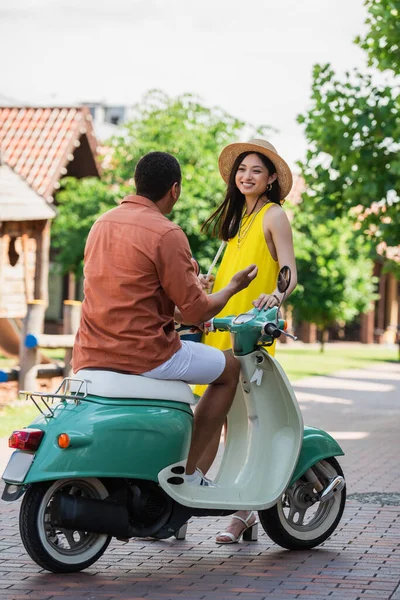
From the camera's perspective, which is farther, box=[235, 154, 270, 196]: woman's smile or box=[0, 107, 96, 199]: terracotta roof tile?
box=[0, 107, 96, 199]: terracotta roof tile

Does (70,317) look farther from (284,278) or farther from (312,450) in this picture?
(284,278)

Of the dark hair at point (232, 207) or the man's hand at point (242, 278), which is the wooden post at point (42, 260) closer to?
the dark hair at point (232, 207)

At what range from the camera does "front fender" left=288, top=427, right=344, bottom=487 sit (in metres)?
5.91

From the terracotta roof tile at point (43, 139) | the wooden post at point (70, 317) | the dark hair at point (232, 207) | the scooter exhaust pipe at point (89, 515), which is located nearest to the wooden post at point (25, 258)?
the wooden post at point (70, 317)

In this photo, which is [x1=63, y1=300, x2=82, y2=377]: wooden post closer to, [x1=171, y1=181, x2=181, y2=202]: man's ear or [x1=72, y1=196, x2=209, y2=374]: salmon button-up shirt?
[x1=171, y1=181, x2=181, y2=202]: man's ear

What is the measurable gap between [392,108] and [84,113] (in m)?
11.5

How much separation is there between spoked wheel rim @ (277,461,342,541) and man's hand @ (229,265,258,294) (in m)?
1.08

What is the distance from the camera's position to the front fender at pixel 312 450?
19.4ft

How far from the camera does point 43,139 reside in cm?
2470

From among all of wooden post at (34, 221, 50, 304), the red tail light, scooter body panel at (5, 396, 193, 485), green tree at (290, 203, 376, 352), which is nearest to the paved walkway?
scooter body panel at (5, 396, 193, 485)

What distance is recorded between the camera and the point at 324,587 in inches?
206

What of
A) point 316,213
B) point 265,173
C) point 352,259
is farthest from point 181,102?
point 265,173

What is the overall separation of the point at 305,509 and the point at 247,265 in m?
1.25

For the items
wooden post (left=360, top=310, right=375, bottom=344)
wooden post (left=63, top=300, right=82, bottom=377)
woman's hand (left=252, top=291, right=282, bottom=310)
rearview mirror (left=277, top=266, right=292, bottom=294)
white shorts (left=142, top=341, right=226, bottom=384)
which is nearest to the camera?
white shorts (left=142, top=341, right=226, bottom=384)
